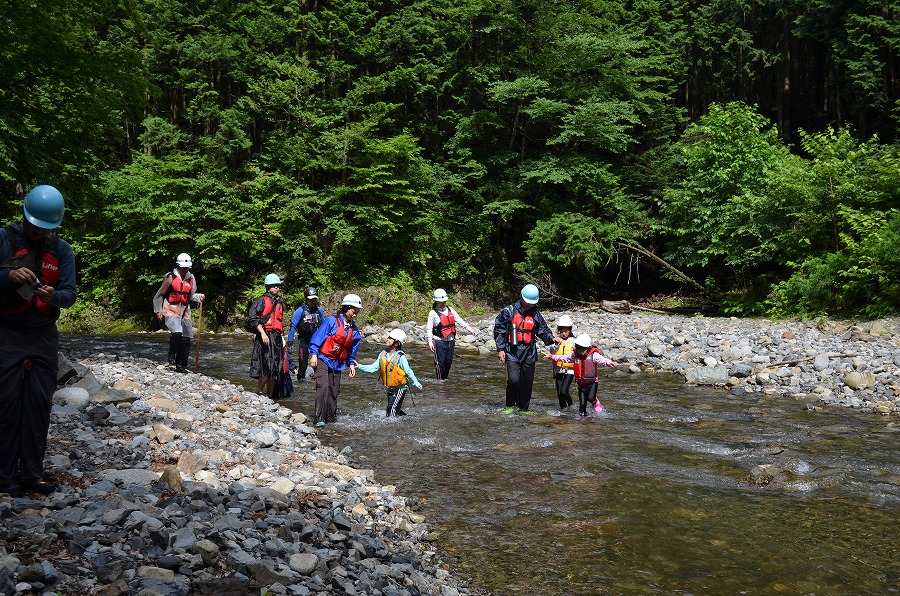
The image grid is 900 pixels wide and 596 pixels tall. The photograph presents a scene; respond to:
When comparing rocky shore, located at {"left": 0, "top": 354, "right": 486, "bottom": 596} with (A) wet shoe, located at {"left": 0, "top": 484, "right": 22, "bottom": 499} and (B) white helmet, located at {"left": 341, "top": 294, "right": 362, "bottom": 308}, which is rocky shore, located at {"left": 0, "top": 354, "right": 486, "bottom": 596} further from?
(B) white helmet, located at {"left": 341, "top": 294, "right": 362, "bottom": 308}

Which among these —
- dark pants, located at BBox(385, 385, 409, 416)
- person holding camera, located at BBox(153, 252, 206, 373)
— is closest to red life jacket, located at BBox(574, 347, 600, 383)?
dark pants, located at BBox(385, 385, 409, 416)

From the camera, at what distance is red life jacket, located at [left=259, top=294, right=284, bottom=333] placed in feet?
34.3

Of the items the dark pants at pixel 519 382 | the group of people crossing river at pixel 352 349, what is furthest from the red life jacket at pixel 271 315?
the dark pants at pixel 519 382

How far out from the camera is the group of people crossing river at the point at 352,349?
932cm

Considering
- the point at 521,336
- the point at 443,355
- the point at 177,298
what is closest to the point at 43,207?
the point at 521,336

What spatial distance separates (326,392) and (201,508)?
4.81 metres

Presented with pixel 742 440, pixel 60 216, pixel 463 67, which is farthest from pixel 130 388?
pixel 463 67

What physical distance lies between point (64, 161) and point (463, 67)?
887 inches

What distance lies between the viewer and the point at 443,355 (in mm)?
13578

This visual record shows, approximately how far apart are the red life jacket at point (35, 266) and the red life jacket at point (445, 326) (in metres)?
8.93

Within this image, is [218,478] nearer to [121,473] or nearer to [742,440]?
[121,473]

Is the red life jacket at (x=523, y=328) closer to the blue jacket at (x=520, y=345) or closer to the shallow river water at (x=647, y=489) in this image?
the blue jacket at (x=520, y=345)

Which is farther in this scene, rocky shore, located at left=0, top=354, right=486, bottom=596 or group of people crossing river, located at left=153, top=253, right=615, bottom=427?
group of people crossing river, located at left=153, top=253, right=615, bottom=427

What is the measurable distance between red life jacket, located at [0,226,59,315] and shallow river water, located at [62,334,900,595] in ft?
12.0
